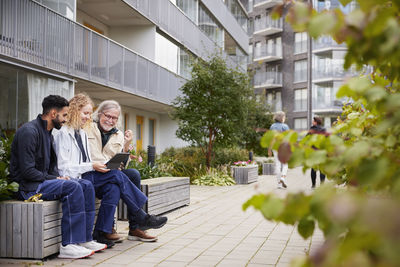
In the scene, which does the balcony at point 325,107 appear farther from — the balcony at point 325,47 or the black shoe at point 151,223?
the black shoe at point 151,223

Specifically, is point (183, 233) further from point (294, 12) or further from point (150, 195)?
point (294, 12)

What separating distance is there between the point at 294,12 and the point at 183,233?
531cm

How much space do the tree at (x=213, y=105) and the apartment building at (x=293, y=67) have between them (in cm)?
3444

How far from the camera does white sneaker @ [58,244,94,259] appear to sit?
4895 millimetres

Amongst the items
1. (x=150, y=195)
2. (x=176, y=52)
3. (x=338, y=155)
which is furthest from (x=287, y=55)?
(x=338, y=155)

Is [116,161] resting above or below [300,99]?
below

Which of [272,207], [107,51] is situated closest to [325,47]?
[107,51]

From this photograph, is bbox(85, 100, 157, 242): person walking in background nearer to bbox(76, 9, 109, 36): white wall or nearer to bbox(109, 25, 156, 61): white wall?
bbox(76, 9, 109, 36): white wall

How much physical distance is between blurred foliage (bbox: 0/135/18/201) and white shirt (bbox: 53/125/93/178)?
0.54 meters

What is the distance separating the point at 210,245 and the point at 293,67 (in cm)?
5025

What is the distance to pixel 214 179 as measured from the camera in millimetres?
14352

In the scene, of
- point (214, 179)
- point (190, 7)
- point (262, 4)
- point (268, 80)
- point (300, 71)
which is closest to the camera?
point (214, 179)

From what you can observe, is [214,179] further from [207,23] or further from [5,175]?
[207,23]

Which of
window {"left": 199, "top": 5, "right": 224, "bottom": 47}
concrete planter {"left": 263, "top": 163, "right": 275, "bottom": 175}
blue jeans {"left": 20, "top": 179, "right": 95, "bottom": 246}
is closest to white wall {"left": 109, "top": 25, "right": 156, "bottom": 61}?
concrete planter {"left": 263, "top": 163, "right": 275, "bottom": 175}
